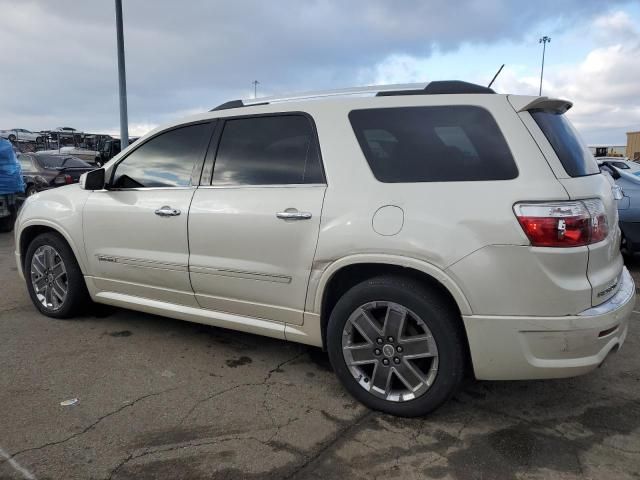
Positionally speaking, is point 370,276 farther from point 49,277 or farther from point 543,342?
point 49,277

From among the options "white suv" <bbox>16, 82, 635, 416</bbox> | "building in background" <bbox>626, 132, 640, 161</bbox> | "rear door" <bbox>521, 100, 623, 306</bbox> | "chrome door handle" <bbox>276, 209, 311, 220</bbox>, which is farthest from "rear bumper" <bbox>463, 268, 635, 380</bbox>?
"building in background" <bbox>626, 132, 640, 161</bbox>

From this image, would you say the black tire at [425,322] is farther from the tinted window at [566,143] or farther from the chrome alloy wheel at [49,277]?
the chrome alloy wheel at [49,277]

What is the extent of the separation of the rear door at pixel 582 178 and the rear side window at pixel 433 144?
0.22 metres

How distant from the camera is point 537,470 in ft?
7.92

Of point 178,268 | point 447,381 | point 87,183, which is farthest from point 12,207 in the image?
point 447,381

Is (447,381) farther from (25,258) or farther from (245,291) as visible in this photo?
(25,258)

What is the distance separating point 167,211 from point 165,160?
17.9 inches

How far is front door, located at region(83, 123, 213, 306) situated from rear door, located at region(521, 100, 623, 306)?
2183 mm

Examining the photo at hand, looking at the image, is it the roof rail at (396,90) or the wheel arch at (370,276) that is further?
the roof rail at (396,90)

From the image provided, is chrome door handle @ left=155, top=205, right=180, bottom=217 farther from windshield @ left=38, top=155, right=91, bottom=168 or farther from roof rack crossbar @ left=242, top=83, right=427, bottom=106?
windshield @ left=38, top=155, right=91, bottom=168

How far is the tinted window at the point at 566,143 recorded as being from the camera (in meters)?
2.70

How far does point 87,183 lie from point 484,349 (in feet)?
10.4

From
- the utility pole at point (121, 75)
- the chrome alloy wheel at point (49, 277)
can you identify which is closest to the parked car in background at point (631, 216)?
Result: the chrome alloy wheel at point (49, 277)

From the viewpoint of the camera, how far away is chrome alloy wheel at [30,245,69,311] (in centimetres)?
440
